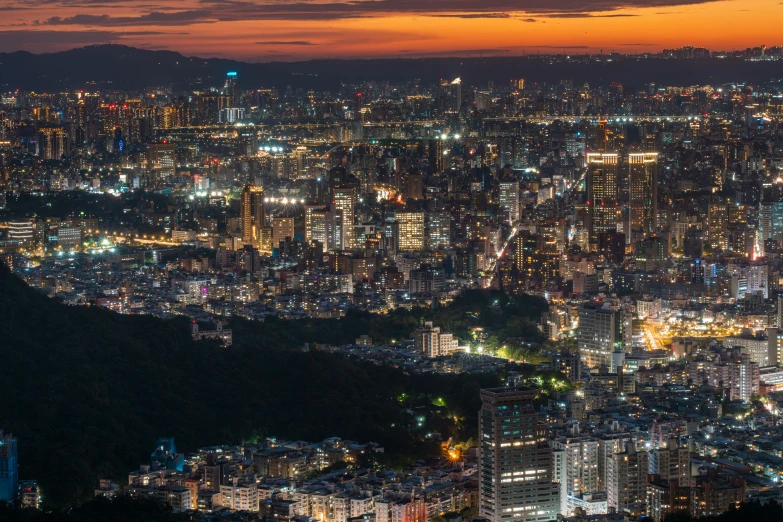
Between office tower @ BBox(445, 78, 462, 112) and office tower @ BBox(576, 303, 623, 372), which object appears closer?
office tower @ BBox(576, 303, 623, 372)

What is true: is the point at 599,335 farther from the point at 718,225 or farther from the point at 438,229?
the point at 438,229

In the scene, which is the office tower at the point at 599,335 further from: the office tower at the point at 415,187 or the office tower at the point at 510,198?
the office tower at the point at 415,187

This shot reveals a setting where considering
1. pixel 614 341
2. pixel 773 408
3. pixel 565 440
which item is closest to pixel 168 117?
pixel 614 341

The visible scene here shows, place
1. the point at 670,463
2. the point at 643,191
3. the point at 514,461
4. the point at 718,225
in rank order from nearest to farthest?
1. the point at 514,461
2. the point at 670,463
3. the point at 718,225
4. the point at 643,191

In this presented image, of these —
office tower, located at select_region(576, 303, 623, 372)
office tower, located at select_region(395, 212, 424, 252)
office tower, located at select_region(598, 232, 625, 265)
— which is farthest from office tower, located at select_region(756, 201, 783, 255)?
office tower, located at select_region(576, 303, 623, 372)

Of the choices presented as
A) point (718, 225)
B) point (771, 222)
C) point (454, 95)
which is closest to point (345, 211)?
point (718, 225)

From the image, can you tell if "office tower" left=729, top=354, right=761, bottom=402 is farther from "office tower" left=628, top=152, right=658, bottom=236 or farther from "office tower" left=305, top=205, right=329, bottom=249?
"office tower" left=305, top=205, right=329, bottom=249
